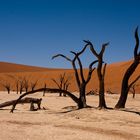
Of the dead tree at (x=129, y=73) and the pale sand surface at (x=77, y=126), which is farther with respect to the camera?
the dead tree at (x=129, y=73)

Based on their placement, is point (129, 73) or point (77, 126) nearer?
point (77, 126)

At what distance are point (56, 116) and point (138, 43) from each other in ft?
15.2

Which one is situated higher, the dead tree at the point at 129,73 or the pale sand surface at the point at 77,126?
the dead tree at the point at 129,73

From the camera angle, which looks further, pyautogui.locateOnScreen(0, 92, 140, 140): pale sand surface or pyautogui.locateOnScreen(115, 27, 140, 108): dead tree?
pyautogui.locateOnScreen(115, 27, 140, 108): dead tree

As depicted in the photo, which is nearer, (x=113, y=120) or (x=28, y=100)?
(x=113, y=120)

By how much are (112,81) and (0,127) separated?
79297mm

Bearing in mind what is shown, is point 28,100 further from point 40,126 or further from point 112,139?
point 112,139

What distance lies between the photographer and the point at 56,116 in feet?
45.3

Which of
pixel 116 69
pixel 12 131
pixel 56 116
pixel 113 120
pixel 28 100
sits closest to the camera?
pixel 12 131

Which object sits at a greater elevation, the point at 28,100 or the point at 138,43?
the point at 138,43

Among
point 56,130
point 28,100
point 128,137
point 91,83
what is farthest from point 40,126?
point 91,83

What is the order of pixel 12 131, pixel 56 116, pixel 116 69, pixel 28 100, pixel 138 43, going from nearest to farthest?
pixel 12 131
pixel 56 116
pixel 138 43
pixel 28 100
pixel 116 69

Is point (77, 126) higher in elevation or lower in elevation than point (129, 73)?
lower

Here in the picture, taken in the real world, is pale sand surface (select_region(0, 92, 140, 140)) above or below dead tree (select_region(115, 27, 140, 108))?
below
